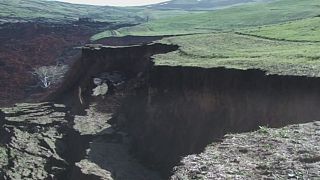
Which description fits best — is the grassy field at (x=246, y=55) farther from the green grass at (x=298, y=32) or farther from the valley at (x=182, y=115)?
the green grass at (x=298, y=32)

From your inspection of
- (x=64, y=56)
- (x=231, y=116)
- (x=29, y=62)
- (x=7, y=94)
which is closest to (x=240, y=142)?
(x=231, y=116)

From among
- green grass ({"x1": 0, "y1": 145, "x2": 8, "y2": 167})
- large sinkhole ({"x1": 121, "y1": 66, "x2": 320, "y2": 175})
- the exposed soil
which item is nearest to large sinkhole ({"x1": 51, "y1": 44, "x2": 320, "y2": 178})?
large sinkhole ({"x1": 121, "y1": 66, "x2": 320, "y2": 175})

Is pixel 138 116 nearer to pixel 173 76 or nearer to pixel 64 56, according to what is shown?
pixel 173 76

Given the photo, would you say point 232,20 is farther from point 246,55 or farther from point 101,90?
point 246,55

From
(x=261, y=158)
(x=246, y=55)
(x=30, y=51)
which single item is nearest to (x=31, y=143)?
(x=246, y=55)

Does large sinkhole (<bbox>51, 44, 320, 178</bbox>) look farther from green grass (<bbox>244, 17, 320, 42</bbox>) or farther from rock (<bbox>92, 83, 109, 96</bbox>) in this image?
green grass (<bbox>244, 17, 320, 42</bbox>)
